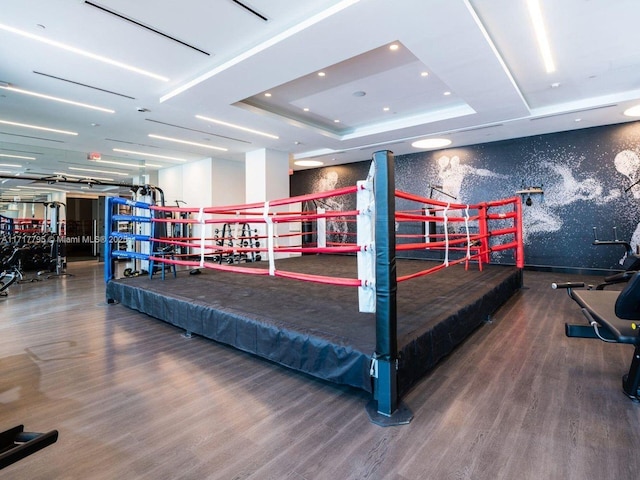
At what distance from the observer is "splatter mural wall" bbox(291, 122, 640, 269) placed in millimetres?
6176

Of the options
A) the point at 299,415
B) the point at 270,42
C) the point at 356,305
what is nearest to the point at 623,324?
the point at 356,305

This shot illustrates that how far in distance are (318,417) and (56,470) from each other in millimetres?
1121

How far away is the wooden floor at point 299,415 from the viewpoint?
1.31 meters

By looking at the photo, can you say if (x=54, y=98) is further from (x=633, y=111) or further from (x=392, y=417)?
(x=633, y=111)

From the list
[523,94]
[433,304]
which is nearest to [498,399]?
[433,304]

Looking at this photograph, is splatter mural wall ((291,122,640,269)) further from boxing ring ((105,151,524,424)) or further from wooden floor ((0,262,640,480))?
wooden floor ((0,262,640,480))

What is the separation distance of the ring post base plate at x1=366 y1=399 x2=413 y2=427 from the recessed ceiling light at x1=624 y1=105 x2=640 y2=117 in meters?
6.99

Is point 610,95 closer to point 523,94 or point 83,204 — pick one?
point 523,94

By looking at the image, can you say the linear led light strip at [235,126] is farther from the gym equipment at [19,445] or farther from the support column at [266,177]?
the gym equipment at [19,445]

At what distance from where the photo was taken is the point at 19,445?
0.91m

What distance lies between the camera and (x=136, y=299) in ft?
11.8

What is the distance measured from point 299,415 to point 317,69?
4027mm

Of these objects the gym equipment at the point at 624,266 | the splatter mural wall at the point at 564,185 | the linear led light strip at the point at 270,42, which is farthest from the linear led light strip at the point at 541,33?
the splatter mural wall at the point at 564,185

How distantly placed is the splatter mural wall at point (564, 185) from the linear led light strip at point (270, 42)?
221 inches
